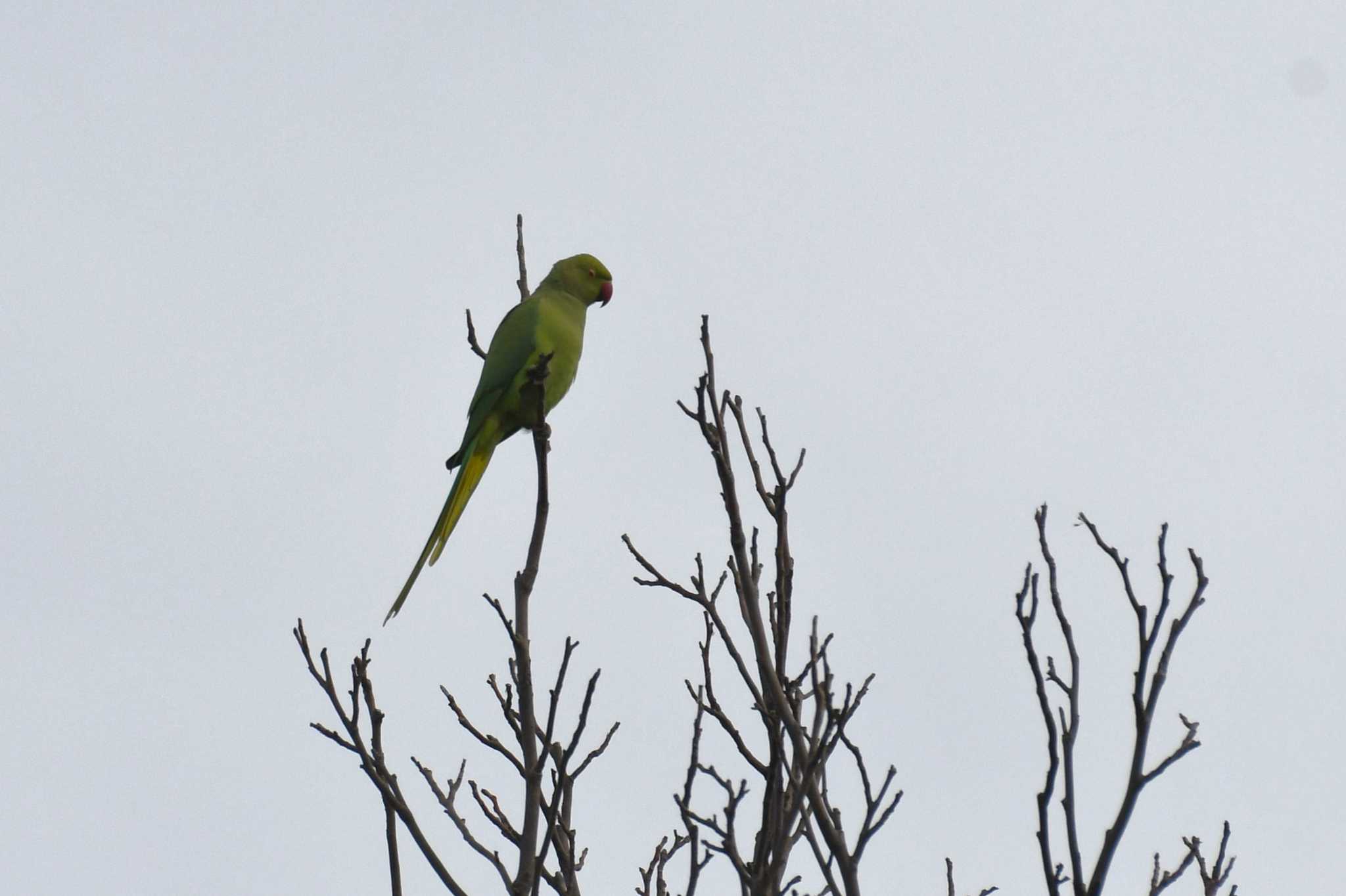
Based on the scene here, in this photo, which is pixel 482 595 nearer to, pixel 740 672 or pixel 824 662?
pixel 740 672

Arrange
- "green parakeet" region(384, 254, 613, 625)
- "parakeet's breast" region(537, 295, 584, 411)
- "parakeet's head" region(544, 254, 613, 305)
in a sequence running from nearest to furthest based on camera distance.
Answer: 1. "green parakeet" region(384, 254, 613, 625)
2. "parakeet's breast" region(537, 295, 584, 411)
3. "parakeet's head" region(544, 254, 613, 305)

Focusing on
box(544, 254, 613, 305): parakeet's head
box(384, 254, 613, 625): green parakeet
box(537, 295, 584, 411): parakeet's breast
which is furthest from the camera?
box(544, 254, 613, 305): parakeet's head

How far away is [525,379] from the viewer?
4719 millimetres

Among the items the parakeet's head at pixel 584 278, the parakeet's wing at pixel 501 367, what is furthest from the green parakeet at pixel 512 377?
the parakeet's head at pixel 584 278

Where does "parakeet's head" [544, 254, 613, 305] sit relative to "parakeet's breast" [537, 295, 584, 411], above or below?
above

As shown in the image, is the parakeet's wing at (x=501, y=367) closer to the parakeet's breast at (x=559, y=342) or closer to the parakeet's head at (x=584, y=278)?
the parakeet's breast at (x=559, y=342)

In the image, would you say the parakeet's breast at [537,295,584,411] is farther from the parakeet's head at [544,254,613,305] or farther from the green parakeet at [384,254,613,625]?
the parakeet's head at [544,254,613,305]

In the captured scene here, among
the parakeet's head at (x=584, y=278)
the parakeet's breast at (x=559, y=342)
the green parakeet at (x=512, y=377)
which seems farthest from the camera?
the parakeet's head at (x=584, y=278)

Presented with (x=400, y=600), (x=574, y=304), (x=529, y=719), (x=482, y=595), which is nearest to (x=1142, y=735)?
(x=529, y=719)

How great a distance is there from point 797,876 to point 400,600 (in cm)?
166

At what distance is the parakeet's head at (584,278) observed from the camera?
18.2 feet

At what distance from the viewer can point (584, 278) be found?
5.60 metres

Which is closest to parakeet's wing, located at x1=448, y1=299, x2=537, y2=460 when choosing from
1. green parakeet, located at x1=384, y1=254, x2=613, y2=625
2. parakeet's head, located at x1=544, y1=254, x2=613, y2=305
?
green parakeet, located at x1=384, y1=254, x2=613, y2=625

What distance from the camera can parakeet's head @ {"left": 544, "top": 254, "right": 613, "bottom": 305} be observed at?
556 cm
